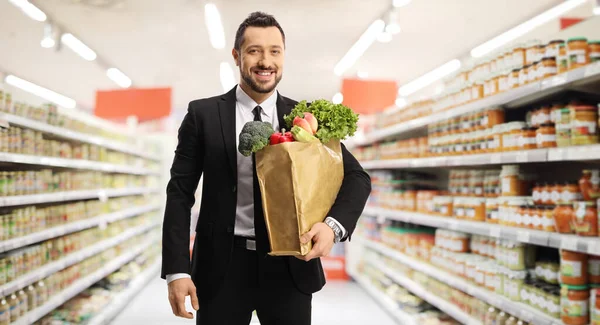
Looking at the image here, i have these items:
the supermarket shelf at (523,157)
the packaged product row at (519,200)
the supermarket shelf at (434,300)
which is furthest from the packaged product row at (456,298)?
the supermarket shelf at (523,157)

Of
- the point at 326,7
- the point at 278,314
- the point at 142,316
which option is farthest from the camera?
the point at 326,7

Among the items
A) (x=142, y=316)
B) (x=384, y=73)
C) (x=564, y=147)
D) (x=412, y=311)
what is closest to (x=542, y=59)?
(x=564, y=147)

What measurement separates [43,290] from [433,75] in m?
9.63

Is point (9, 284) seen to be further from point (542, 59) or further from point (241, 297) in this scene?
point (542, 59)

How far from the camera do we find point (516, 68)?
120 inches

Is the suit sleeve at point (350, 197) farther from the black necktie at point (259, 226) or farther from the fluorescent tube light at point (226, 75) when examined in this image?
the fluorescent tube light at point (226, 75)

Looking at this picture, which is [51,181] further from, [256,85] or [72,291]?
[256,85]

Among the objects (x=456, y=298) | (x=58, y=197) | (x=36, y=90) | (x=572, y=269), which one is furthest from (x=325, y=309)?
(x=36, y=90)

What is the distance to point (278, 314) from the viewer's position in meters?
1.59

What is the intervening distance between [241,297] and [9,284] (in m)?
2.35

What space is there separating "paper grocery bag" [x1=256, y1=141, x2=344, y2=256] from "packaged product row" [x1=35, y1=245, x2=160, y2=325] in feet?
12.1

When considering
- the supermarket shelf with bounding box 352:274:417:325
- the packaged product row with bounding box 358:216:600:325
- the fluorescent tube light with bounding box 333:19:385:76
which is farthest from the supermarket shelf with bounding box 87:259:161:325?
the fluorescent tube light with bounding box 333:19:385:76

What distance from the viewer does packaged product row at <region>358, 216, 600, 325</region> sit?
8.25 feet

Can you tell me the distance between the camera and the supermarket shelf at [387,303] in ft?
15.6
